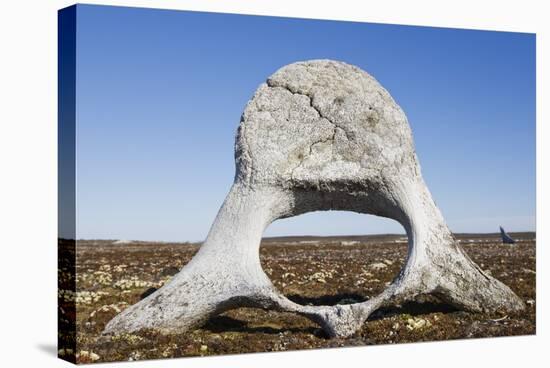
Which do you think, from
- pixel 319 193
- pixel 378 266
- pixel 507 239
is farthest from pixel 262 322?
pixel 507 239

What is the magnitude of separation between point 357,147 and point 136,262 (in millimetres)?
12569

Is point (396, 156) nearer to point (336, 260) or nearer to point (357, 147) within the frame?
point (357, 147)

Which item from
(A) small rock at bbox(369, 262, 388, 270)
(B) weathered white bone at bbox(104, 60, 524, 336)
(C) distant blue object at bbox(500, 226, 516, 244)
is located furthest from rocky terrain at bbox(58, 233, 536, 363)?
(C) distant blue object at bbox(500, 226, 516, 244)

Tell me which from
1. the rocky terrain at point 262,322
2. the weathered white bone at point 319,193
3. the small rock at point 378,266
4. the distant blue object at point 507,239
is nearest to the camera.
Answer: the rocky terrain at point 262,322

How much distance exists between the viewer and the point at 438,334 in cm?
1387

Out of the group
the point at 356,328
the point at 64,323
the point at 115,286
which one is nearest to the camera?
the point at 64,323

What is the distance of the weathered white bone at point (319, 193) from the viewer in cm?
1298

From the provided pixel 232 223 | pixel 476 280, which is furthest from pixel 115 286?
pixel 476 280

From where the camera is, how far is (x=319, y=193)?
547 inches

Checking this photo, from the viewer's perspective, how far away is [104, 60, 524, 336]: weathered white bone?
42.6ft

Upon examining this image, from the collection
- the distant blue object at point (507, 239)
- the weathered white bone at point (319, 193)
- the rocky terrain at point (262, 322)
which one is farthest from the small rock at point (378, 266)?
the weathered white bone at point (319, 193)

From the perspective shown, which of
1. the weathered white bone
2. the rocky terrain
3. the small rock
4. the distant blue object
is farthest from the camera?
the distant blue object

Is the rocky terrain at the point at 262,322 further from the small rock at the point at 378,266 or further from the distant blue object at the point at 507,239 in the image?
the distant blue object at the point at 507,239

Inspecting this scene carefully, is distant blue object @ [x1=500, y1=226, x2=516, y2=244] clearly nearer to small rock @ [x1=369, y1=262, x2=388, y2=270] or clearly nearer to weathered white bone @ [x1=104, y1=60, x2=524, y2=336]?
small rock @ [x1=369, y1=262, x2=388, y2=270]
